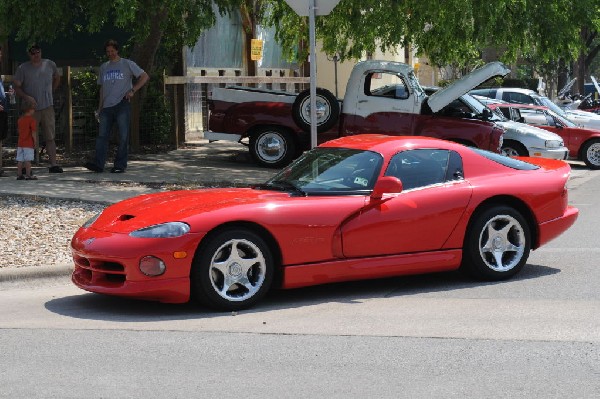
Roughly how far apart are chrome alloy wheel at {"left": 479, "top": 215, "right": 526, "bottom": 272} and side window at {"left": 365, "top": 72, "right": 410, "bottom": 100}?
9.46 meters

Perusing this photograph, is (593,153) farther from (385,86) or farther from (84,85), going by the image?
(84,85)

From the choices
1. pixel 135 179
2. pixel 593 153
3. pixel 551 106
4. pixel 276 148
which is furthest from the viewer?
pixel 551 106

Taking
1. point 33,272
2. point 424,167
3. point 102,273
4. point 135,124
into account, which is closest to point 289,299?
point 102,273

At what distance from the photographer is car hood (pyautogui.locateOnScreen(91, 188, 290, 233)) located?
8.03 meters

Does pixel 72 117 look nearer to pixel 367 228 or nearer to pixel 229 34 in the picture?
pixel 229 34

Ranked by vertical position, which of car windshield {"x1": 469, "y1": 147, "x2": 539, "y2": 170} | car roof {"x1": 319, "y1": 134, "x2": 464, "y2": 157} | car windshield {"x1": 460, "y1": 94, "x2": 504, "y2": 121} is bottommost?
car windshield {"x1": 469, "y1": 147, "x2": 539, "y2": 170}

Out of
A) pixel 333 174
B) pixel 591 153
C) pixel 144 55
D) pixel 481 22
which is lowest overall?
pixel 591 153

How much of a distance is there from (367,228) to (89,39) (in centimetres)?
1519

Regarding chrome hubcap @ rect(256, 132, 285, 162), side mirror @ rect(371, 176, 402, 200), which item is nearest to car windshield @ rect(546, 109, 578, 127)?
chrome hubcap @ rect(256, 132, 285, 162)

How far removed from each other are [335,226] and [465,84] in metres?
9.87

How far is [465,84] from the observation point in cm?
1773

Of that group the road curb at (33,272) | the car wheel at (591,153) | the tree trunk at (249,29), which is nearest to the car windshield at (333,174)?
the road curb at (33,272)

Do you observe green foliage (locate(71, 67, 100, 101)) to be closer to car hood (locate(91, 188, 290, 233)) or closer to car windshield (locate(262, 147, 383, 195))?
car windshield (locate(262, 147, 383, 195))

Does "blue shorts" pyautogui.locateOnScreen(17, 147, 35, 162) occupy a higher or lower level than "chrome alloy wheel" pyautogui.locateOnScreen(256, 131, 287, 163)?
higher
